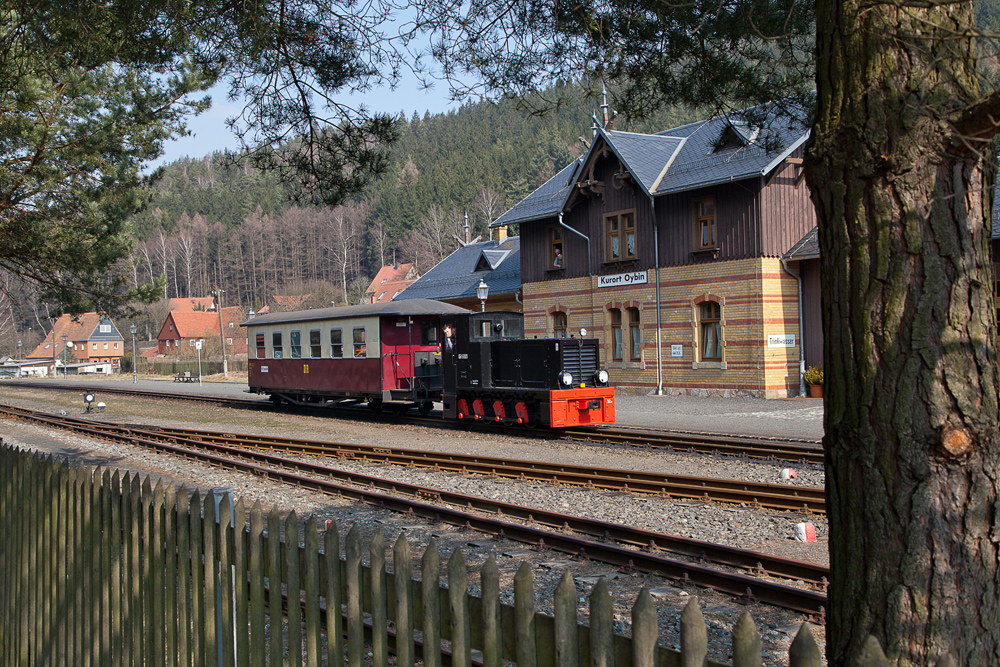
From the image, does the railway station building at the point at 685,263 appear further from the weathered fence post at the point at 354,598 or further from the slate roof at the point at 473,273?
the weathered fence post at the point at 354,598

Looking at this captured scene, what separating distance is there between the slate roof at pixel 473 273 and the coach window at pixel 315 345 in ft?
35.6

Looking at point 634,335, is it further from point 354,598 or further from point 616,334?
point 354,598

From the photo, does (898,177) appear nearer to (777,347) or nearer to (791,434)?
(791,434)

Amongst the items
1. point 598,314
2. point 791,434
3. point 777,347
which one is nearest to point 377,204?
point 598,314

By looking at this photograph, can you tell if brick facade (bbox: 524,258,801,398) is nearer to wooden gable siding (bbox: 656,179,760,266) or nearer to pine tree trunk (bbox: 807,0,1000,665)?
wooden gable siding (bbox: 656,179,760,266)

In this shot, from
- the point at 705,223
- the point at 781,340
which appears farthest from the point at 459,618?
the point at 705,223

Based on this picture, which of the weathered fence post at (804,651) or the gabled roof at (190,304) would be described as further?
the gabled roof at (190,304)

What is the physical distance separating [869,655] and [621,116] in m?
6.03

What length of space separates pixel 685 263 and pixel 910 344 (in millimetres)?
21893

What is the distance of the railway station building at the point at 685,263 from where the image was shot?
2216 centimetres

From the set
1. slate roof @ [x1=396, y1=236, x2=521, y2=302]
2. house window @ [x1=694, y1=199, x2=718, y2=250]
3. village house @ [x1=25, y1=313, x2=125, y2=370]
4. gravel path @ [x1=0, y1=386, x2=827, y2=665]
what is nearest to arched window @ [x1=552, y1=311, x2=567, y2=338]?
slate roof @ [x1=396, y1=236, x2=521, y2=302]

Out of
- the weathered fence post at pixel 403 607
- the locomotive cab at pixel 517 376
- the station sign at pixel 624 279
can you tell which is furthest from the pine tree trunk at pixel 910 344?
the station sign at pixel 624 279

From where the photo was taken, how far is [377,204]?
303 feet

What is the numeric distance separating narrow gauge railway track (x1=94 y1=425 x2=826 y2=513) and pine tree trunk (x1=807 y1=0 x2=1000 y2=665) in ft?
20.1
